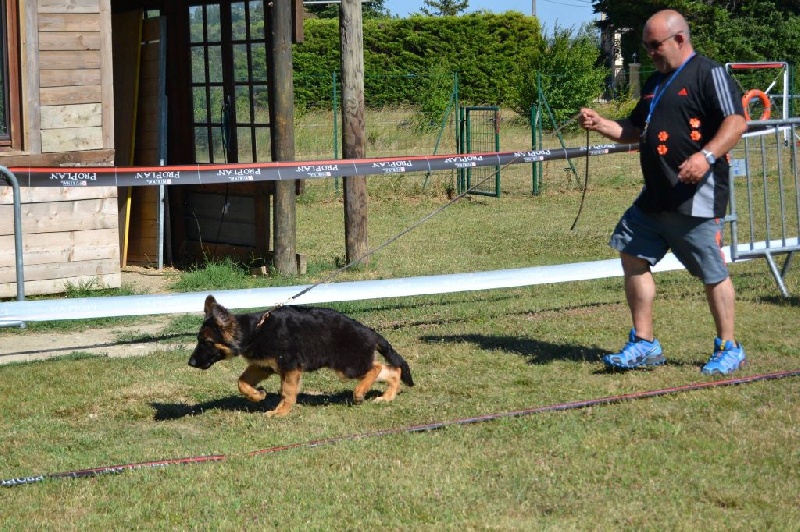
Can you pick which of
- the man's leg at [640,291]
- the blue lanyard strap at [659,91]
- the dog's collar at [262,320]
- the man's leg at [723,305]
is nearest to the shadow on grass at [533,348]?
the man's leg at [640,291]

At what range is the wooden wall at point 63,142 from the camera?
10188 millimetres

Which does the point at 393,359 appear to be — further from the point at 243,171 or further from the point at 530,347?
the point at 243,171

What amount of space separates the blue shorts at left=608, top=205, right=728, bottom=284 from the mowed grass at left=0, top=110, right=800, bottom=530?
0.67 meters

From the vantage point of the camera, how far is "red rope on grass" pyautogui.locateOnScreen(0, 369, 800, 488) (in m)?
5.16

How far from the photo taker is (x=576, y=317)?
28.6 ft

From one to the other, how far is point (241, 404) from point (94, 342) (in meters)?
2.48

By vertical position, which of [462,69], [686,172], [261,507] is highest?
[462,69]

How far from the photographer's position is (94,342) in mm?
8617

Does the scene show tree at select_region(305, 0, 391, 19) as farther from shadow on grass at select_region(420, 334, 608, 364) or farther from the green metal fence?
shadow on grass at select_region(420, 334, 608, 364)

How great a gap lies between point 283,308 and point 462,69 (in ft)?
96.5

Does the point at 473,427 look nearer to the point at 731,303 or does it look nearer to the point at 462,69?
the point at 731,303

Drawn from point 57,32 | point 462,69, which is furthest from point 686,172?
point 462,69

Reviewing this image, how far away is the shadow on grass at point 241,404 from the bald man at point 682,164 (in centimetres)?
168

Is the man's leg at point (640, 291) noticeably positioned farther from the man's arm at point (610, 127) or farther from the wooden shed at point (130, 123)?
the wooden shed at point (130, 123)
